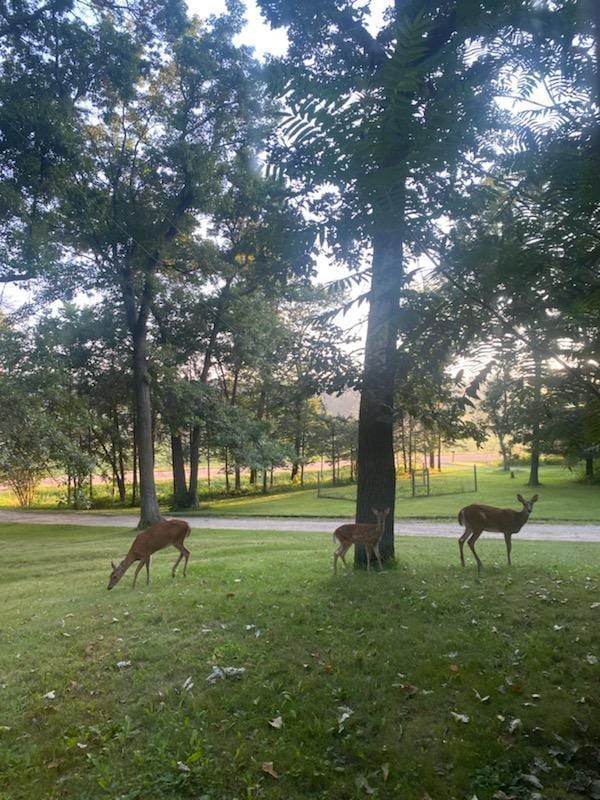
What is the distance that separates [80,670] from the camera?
5.12 metres

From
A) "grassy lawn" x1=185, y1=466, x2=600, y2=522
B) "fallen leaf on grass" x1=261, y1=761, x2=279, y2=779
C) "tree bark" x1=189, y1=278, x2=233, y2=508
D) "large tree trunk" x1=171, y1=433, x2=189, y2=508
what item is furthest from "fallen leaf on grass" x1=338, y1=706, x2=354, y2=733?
"large tree trunk" x1=171, y1=433, x2=189, y2=508

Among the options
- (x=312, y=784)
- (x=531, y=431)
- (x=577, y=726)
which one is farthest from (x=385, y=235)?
(x=577, y=726)

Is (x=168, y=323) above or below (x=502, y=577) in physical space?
above

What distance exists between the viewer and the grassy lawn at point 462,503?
21000 mm

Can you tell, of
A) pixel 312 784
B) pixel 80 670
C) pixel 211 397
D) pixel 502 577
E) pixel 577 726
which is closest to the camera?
pixel 312 784

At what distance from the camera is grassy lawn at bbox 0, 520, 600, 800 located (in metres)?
3.58

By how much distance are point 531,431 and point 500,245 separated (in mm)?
1075

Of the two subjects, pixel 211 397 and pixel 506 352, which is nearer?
pixel 506 352

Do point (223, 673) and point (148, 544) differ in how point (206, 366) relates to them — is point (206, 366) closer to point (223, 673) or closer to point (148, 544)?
point (148, 544)

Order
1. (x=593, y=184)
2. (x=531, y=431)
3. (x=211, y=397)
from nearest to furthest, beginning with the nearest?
1. (x=593, y=184)
2. (x=531, y=431)
3. (x=211, y=397)

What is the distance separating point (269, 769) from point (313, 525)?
17.0m

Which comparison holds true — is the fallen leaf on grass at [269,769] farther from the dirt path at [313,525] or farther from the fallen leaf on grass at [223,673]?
the dirt path at [313,525]

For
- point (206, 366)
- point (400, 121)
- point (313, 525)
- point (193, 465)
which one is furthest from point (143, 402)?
point (400, 121)

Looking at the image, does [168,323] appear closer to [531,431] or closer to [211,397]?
[211,397]
